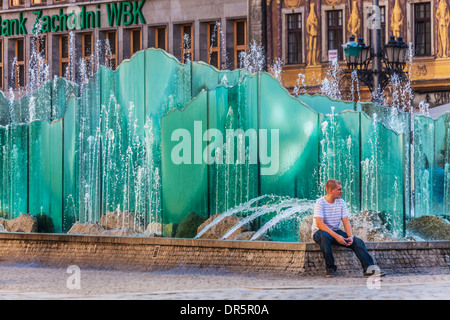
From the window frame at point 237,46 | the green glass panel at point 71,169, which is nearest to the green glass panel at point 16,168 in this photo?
the green glass panel at point 71,169

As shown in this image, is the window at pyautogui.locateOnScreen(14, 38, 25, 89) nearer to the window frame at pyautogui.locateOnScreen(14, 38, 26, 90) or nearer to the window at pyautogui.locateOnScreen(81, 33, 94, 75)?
the window frame at pyautogui.locateOnScreen(14, 38, 26, 90)

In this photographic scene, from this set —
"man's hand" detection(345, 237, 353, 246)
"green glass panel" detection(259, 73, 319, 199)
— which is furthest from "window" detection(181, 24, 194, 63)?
"man's hand" detection(345, 237, 353, 246)

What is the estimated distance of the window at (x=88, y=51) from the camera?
44594 millimetres

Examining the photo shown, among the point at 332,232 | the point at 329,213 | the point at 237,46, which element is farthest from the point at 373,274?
the point at 237,46

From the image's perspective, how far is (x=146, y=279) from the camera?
13047mm

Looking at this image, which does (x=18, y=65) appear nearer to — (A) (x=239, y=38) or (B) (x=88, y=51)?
(B) (x=88, y=51)

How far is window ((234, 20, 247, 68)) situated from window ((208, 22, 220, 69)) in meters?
0.67

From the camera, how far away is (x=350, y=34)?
37.1m

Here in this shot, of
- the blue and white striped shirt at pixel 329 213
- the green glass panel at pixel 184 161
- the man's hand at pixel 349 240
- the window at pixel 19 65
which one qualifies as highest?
the window at pixel 19 65

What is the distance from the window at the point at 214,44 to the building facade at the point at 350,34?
2809mm

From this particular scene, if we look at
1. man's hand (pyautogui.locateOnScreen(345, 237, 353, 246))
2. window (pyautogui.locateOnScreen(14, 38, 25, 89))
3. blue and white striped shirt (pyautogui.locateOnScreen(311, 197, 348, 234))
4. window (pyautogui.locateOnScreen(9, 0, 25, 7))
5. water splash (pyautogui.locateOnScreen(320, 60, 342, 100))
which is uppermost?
window (pyautogui.locateOnScreen(9, 0, 25, 7))

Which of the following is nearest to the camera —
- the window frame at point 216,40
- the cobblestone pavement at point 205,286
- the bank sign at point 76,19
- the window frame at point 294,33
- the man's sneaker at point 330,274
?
the cobblestone pavement at point 205,286

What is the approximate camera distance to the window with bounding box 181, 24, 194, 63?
1657 inches

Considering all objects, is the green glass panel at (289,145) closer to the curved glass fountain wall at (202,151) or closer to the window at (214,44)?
the curved glass fountain wall at (202,151)
